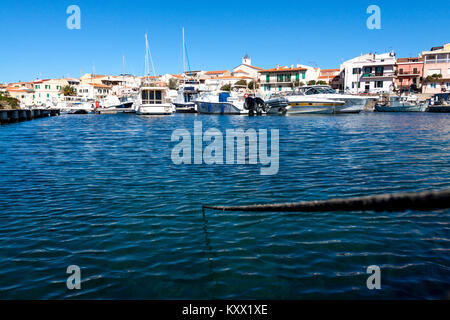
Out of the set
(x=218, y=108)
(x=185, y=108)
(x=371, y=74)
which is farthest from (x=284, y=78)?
(x=218, y=108)

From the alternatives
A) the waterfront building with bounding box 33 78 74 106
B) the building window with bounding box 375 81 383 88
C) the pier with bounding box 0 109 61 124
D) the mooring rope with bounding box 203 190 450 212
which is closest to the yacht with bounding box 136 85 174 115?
the pier with bounding box 0 109 61 124

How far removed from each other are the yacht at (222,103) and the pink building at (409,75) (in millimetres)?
40867

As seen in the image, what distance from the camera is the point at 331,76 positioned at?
10038 centimetres

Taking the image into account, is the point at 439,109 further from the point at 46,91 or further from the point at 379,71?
the point at 46,91

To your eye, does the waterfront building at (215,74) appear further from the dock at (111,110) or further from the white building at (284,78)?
the dock at (111,110)

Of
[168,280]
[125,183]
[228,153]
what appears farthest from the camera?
[228,153]

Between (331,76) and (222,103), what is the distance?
54911mm

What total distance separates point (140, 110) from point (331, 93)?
23.7 meters

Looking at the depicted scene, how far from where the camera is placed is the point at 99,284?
4391mm

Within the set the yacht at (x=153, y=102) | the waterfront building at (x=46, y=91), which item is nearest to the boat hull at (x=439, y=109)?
the yacht at (x=153, y=102)

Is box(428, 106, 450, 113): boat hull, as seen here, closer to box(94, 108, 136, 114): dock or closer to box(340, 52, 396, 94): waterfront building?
box(340, 52, 396, 94): waterfront building

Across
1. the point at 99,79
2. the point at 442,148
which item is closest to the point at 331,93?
the point at 442,148

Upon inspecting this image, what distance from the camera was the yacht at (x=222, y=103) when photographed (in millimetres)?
53781
